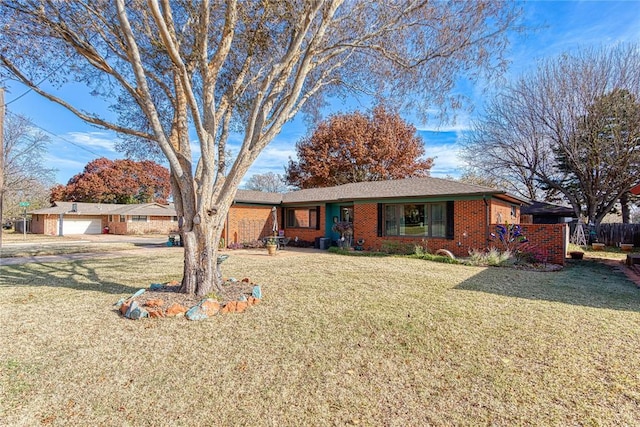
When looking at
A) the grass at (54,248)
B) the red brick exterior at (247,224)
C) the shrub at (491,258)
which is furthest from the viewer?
the red brick exterior at (247,224)

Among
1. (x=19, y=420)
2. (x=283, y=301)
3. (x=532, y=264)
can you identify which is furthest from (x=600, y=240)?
(x=19, y=420)

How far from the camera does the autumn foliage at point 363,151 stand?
24938mm

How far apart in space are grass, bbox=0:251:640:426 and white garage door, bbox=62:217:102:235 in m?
30.7

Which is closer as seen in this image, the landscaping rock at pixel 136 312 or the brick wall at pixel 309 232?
the landscaping rock at pixel 136 312

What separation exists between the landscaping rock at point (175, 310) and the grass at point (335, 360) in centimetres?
18

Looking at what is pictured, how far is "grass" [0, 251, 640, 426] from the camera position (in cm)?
260

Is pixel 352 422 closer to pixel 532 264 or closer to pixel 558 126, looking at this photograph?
pixel 532 264

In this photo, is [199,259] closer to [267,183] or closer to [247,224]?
[247,224]

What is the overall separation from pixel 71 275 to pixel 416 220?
11.9 m

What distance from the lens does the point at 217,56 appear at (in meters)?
5.96

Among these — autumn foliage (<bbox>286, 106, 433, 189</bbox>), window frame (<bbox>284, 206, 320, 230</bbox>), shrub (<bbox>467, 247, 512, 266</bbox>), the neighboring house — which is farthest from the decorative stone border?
the neighboring house

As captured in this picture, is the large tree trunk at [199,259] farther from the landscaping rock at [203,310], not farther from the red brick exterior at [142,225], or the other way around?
the red brick exterior at [142,225]

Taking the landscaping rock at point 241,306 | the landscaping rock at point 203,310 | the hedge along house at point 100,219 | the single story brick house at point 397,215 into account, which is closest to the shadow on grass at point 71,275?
the landscaping rock at point 203,310

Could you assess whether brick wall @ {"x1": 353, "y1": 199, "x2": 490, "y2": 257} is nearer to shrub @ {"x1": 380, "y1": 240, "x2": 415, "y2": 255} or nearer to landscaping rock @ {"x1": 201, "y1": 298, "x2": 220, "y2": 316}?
shrub @ {"x1": 380, "y1": 240, "x2": 415, "y2": 255}
